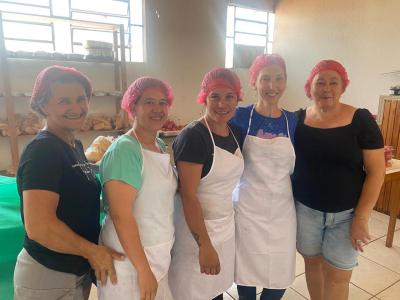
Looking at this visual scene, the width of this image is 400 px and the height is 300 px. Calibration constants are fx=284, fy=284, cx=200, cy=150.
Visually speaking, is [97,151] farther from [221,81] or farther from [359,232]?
[359,232]

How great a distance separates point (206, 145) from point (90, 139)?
120 inches

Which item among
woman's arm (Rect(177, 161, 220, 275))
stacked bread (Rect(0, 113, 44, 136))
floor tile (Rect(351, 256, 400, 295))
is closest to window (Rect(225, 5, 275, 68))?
stacked bread (Rect(0, 113, 44, 136))

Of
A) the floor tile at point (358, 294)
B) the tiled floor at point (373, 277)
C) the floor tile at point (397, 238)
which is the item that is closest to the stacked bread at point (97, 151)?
the tiled floor at point (373, 277)

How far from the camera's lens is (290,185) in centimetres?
132

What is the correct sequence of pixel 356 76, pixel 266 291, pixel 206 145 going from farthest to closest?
pixel 356 76
pixel 266 291
pixel 206 145

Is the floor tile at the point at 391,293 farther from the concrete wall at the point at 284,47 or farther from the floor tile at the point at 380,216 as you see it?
the concrete wall at the point at 284,47

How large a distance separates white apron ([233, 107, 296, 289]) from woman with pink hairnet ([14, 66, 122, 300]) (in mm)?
626

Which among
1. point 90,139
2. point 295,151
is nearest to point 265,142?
point 295,151

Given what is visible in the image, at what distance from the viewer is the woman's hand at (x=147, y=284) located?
91 cm

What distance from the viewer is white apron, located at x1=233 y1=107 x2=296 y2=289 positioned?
4.12ft

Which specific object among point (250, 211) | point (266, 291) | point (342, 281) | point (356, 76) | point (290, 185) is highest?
point (356, 76)

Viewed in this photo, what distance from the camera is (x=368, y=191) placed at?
4.01 ft

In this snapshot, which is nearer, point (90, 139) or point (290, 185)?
point (290, 185)

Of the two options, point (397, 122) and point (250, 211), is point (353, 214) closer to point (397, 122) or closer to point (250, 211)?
point (250, 211)
